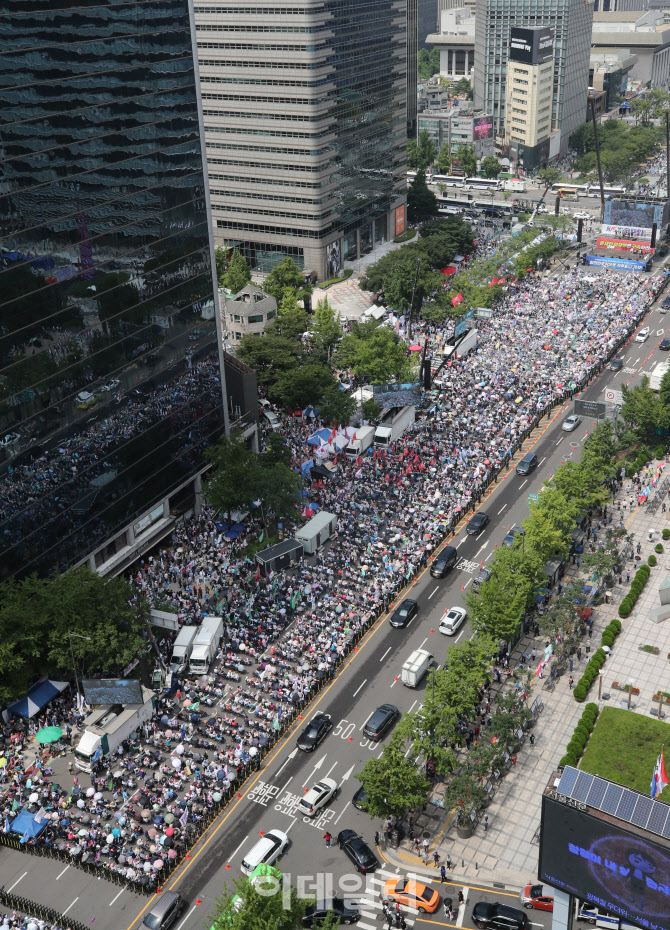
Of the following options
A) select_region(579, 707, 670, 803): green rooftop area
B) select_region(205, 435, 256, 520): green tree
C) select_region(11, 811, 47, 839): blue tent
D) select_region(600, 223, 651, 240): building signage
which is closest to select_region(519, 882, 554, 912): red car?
select_region(579, 707, 670, 803): green rooftop area

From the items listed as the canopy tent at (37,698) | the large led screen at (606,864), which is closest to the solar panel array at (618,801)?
the large led screen at (606,864)

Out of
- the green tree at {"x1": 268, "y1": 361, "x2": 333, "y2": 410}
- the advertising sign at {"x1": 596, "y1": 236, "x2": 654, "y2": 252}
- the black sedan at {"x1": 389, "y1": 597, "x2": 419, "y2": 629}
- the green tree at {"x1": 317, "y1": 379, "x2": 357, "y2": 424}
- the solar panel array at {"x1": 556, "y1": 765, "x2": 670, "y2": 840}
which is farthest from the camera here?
the advertising sign at {"x1": 596, "y1": 236, "x2": 654, "y2": 252}

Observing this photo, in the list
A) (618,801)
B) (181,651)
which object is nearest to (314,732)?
(181,651)

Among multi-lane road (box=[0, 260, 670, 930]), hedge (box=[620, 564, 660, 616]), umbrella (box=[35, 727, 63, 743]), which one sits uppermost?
umbrella (box=[35, 727, 63, 743])

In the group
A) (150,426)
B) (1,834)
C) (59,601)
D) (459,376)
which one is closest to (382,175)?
(459,376)

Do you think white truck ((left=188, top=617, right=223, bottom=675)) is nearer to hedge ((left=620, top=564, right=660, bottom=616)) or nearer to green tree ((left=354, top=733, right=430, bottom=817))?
green tree ((left=354, top=733, right=430, bottom=817))
